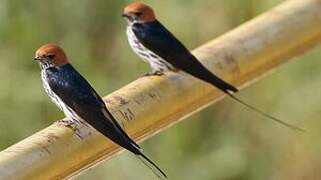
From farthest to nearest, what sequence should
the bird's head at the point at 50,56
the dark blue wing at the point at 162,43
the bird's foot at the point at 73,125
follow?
the dark blue wing at the point at 162,43 < the bird's head at the point at 50,56 < the bird's foot at the point at 73,125

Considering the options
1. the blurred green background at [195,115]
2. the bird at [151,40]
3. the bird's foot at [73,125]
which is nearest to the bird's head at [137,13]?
the bird at [151,40]

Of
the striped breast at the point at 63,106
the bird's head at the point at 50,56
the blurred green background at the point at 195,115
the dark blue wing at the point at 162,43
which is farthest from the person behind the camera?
the blurred green background at the point at 195,115

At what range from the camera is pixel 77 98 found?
1.46m

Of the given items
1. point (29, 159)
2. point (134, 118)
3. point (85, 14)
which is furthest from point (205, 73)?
point (85, 14)

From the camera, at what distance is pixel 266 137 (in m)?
2.44

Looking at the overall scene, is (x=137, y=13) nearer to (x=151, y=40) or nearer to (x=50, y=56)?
(x=151, y=40)

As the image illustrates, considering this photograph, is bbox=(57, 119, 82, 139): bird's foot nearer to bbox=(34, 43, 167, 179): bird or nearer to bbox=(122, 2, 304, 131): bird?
bbox=(34, 43, 167, 179): bird

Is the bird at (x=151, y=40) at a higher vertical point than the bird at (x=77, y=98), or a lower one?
lower

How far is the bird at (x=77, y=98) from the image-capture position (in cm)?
128

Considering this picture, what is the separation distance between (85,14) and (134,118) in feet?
4.09

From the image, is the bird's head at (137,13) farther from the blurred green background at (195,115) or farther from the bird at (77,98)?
the blurred green background at (195,115)

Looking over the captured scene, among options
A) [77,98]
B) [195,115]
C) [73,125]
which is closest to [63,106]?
[77,98]

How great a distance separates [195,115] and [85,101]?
1.02 metres

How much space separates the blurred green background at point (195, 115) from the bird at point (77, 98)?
86cm
